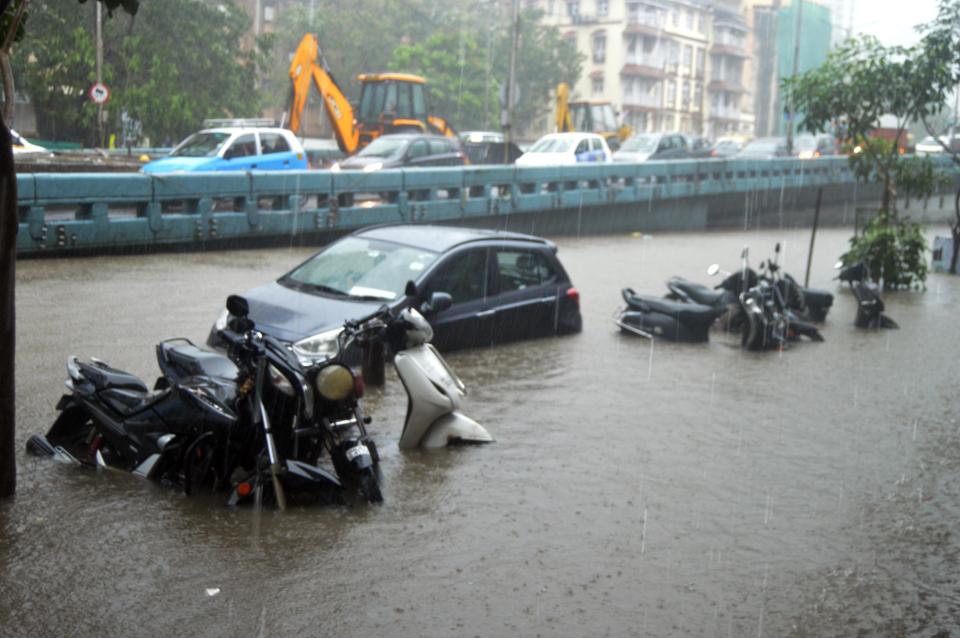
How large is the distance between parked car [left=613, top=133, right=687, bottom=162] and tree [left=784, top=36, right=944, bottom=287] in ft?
58.1

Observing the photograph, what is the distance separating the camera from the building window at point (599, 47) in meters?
83.6

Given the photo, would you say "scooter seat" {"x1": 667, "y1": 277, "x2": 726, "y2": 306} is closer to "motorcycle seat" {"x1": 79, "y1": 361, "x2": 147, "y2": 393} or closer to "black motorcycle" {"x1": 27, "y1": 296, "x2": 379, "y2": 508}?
"black motorcycle" {"x1": 27, "y1": 296, "x2": 379, "y2": 508}

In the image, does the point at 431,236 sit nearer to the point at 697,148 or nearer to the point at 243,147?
the point at 243,147

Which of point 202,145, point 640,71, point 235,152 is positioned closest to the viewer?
point 235,152

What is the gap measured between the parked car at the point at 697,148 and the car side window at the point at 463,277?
2901 centimetres

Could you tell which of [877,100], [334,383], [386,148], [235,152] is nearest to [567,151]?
[386,148]

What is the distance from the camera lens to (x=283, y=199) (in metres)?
20.7

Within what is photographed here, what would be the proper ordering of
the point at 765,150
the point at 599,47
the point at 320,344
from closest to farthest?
the point at 320,344 < the point at 765,150 < the point at 599,47

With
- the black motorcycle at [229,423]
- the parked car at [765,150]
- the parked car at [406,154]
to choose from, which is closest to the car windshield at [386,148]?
the parked car at [406,154]

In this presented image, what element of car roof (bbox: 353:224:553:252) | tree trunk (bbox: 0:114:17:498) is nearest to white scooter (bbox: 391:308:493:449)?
tree trunk (bbox: 0:114:17:498)

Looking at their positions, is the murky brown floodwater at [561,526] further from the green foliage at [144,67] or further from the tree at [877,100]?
the green foliage at [144,67]

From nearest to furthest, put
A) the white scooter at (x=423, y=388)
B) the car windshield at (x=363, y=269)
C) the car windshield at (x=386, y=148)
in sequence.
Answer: the white scooter at (x=423, y=388)
the car windshield at (x=363, y=269)
the car windshield at (x=386, y=148)

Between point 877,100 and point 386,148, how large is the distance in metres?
12.6

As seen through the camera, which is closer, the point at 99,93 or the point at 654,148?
the point at 99,93
